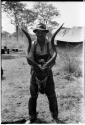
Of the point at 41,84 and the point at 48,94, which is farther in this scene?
the point at 48,94

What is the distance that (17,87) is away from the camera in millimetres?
6746

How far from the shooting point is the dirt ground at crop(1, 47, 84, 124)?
4.61 m

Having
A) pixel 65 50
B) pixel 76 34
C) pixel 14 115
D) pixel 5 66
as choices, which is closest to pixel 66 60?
pixel 65 50

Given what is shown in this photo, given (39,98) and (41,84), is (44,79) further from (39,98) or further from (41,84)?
(39,98)

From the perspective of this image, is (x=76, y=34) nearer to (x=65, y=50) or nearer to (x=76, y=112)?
(x=65, y=50)

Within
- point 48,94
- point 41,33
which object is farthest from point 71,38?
point 41,33

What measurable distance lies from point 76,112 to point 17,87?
2.33m

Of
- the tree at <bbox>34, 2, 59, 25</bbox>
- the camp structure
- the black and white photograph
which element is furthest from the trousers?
the camp structure

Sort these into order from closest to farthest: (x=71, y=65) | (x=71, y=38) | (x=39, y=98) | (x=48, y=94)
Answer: (x=48, y=94), (x=39, y=98), (x=71, y=65), (x=71, y=38)

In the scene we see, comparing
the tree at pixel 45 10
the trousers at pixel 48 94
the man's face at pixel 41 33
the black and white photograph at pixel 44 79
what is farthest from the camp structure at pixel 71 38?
the man's face at pixel 41 33

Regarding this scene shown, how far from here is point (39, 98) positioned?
564 cm

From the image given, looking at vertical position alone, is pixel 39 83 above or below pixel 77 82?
above

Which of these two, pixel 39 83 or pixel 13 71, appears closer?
pixel 39 83

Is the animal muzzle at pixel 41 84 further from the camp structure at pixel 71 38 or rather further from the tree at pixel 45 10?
the camp structure at pixel 71 38
